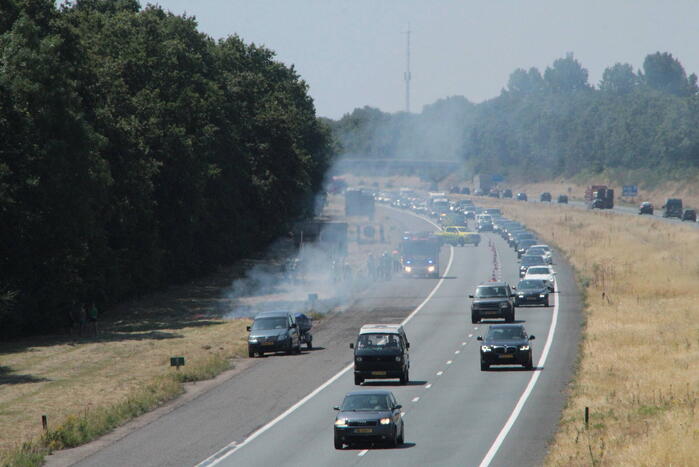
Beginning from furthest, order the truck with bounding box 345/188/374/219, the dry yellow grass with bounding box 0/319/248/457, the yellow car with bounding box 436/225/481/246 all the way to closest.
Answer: the truck with bounding box 345/188/374/219 → the yellow car with bounding box 436/225/481/246 → the dry yellow grass with bounding box 0/319/248/457

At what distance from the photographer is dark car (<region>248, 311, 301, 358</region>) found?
5350 centimetres

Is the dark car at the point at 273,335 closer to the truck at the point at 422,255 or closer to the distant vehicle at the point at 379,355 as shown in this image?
the distant vehicle at the point at 379,355

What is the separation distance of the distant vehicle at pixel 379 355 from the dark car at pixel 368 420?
1136cm

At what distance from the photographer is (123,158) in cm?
7650

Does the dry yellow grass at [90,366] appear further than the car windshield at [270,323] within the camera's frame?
No

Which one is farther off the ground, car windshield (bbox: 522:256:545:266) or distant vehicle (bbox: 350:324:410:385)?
car windshield (bbox: 522:256:545:266)

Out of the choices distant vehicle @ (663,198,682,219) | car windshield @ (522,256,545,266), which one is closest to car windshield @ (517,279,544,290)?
car windshield @ (522,256,545,266)

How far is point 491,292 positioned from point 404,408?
26.1 metres

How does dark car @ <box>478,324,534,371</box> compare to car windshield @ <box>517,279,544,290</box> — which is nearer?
dark car @ <box>478,324,534,371</box>

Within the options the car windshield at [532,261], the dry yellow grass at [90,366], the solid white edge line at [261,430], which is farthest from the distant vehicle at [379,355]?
the car windshield at [532,261]

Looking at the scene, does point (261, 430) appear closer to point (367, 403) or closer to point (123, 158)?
point (367, 403)

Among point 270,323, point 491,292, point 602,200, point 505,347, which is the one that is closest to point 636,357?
point 505,347

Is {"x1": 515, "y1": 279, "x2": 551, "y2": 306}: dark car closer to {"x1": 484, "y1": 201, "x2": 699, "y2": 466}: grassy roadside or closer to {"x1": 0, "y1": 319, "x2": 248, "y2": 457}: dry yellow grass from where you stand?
{"x1": 484, "y1": 201, "x2": 699, "y2": 466}: grassy roadside

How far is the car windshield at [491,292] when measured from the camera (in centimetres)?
6334
